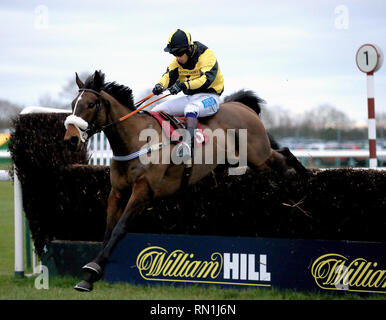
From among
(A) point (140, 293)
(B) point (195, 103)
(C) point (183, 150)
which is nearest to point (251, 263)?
(A) point (140, 293)

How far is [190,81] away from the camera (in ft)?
18.5

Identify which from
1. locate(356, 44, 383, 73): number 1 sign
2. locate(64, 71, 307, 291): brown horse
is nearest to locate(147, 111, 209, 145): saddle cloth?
locate(64, 71, 307, 291): brown horse

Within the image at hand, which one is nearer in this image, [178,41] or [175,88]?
[178,41]

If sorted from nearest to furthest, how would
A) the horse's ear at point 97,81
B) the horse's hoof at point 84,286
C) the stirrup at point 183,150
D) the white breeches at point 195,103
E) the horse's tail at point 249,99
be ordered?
the horse's hoof at point 84,286, the horse's ear at point 97,81, the stirrup at point 183,150, the white breeches at point 195,103, the horse's tail at point 249,99

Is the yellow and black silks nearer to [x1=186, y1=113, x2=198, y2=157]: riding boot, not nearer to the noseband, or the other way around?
[x1=186, y1=113, x2=198, y2=157]: riding boot

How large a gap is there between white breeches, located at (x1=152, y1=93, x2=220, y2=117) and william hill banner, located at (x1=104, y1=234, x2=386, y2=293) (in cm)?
127

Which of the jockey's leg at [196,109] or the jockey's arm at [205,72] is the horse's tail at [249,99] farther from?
the jockey's arm at [205,72]

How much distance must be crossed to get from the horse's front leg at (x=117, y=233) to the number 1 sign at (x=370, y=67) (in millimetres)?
3793

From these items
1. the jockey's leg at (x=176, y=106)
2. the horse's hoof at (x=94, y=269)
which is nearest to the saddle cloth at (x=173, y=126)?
the jockey's leg at (x=176, y=106)

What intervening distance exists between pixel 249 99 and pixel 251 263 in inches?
74.6

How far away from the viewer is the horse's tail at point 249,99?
6664 mm

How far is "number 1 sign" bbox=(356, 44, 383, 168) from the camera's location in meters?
7.82

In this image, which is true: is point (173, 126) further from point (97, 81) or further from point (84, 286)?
point (84, 286)
